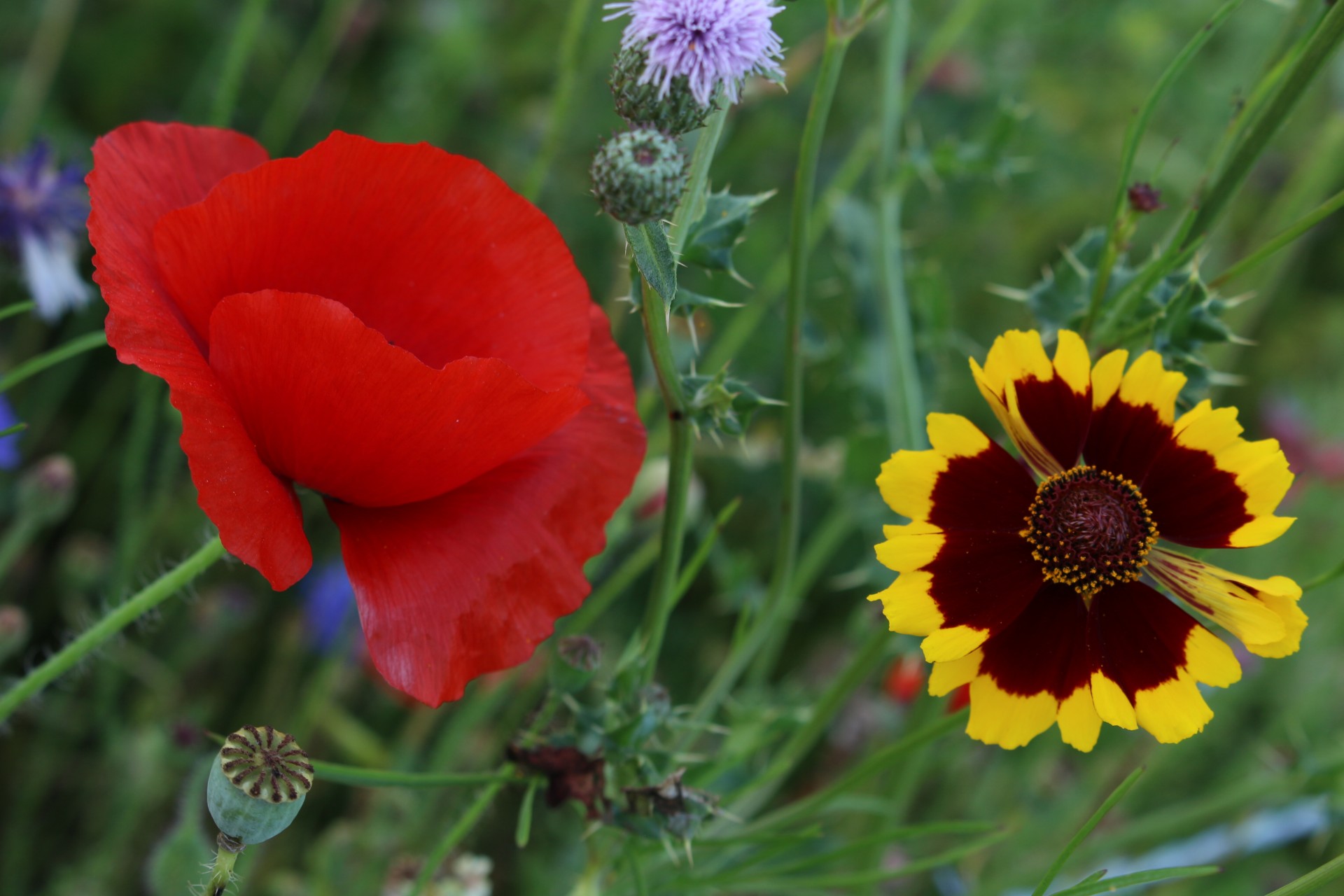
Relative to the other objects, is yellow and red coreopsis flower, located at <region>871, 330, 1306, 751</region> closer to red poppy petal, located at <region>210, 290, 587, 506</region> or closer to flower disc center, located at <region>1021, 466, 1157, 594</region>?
flower disc center, located at <region>1021, 466, 1157, 594</region>

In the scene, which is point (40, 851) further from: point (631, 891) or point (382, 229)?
point (382, 229)

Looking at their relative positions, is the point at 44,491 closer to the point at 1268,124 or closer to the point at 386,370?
the point at 386,370

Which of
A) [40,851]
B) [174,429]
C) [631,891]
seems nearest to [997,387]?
[631,891]

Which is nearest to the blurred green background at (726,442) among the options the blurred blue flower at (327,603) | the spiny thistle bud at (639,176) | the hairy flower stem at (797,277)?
the blurred blue flower at (327,603)

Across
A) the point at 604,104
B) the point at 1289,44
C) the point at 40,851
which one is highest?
the point at 1289,44

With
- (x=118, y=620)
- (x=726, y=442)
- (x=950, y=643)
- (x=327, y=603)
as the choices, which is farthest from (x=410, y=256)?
(x=726, y=442)
